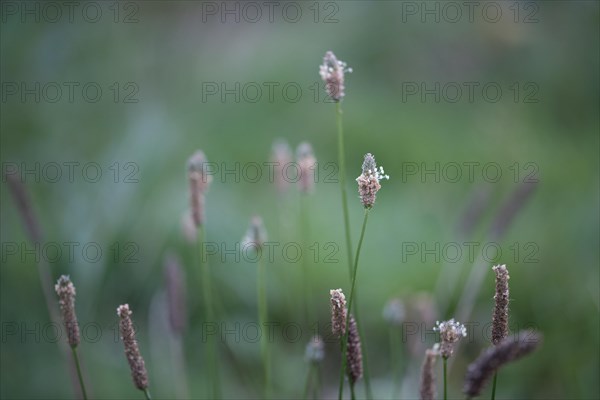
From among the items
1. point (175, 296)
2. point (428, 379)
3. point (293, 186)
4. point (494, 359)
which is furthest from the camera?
point (293, 186)

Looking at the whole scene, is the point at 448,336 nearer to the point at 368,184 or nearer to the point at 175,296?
the point at 368,184

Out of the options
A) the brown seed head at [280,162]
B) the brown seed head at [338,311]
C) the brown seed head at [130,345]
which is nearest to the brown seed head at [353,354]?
the brown seed head at [338,311]

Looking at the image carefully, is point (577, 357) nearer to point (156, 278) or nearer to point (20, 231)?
point (156, 278)

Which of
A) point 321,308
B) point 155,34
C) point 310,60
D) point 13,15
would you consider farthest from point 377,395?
point 155,34

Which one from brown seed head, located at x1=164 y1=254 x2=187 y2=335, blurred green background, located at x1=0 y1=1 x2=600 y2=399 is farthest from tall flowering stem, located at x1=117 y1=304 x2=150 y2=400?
blurred green background, located at x1=0 y1=1 x2=600 y2=399

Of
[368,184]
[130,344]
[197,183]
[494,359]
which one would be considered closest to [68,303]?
[130,344]

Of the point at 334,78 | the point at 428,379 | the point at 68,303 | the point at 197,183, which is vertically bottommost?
the point at 428,379
